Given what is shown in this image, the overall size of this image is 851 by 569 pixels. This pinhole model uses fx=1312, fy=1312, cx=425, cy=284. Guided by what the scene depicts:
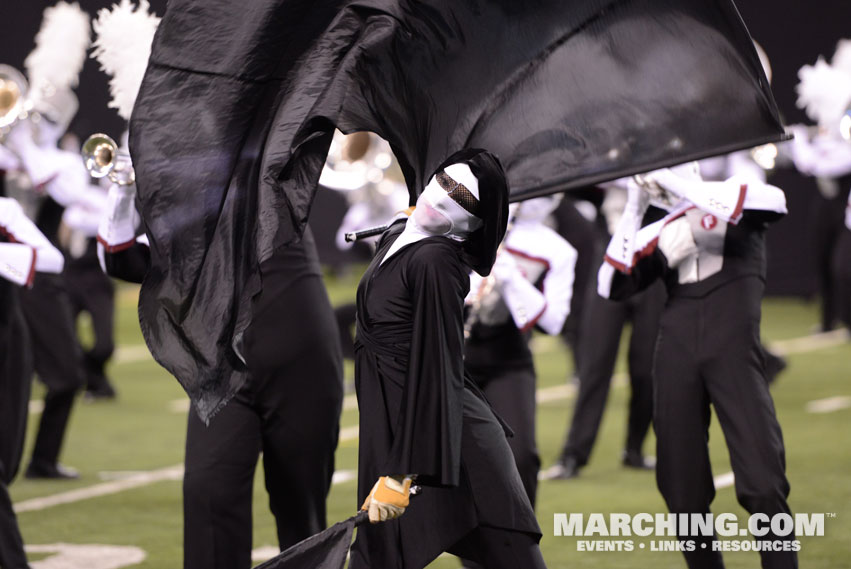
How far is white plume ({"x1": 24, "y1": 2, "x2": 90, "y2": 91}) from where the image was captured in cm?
676

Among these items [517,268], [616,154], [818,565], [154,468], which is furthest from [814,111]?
[154,468]

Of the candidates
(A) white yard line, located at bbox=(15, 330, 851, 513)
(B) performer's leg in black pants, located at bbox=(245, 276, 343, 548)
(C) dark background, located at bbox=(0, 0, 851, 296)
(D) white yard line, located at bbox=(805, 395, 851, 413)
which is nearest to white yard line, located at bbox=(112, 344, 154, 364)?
(A) white yard line, located at bbox=(15, 330, 851, 513)

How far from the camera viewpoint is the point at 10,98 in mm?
6234

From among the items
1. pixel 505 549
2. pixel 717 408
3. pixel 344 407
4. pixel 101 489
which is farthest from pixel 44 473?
pixel 505 549

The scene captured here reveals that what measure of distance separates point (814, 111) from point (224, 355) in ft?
11.4

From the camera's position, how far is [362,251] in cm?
1011

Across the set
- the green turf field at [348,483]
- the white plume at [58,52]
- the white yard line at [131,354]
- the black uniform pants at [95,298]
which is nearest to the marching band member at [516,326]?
the green turf field at [348,483]

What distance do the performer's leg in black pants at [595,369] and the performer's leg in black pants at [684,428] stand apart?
2996 mm

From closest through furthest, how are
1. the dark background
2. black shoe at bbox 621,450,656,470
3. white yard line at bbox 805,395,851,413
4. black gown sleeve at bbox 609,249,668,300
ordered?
black gown sleeve at bbox 609,249,668,300, black shoe at bbox 621,450,656,470, white yard line at bbox 805,395,851,413, the dark background

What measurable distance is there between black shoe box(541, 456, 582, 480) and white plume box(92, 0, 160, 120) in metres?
3.84

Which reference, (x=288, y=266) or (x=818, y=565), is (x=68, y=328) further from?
(x=818, y=565)

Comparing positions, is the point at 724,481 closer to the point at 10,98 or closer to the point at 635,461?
the point at 635,461

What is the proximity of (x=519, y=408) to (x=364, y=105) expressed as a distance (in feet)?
6.09

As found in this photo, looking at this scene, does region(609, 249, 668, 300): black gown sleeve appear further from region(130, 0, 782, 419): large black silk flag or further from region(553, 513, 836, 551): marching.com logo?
region(130, 0, 782, 419): large black silk flag
